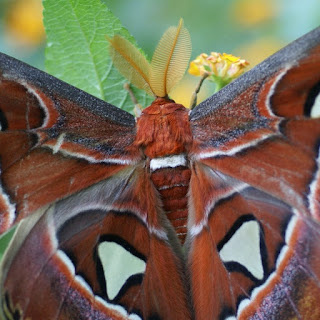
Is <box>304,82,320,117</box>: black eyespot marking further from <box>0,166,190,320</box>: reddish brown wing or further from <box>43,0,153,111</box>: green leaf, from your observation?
<box>43,0,153,111</box>: green leaf

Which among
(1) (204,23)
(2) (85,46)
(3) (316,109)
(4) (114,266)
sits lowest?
(4) (114,266)

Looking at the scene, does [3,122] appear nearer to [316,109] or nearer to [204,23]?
[316,109]

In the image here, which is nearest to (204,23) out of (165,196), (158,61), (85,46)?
(85,46)

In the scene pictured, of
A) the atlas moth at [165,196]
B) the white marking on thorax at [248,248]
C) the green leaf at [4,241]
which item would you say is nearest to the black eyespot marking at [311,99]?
the atlas moth at [165,196]

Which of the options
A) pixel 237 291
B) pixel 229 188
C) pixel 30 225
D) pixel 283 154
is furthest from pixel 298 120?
pixel 30 225

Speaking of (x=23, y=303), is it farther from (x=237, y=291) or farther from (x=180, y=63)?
(x=180, y=63)

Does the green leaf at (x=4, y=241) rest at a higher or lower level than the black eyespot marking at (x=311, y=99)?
lower

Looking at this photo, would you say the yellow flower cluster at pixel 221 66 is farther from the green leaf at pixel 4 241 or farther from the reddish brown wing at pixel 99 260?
the green leaf at pixel 4 241
